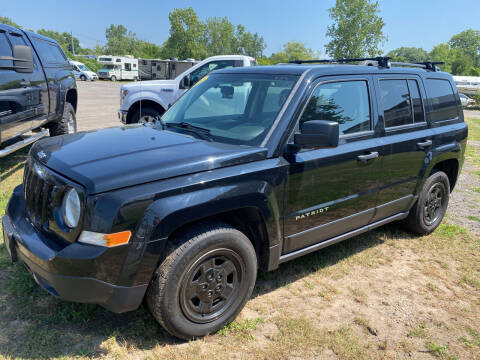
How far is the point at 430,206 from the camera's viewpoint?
4820 millimetres

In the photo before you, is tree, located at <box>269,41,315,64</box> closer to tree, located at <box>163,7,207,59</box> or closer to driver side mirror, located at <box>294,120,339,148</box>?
tree, located at <box>163,7,207,59</box>

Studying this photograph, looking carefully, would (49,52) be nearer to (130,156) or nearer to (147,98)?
(147,98)

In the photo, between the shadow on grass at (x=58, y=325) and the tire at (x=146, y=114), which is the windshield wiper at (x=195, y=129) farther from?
the tire at (x=146, y=114)

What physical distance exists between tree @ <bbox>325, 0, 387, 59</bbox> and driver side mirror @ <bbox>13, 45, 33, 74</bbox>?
4884 cm

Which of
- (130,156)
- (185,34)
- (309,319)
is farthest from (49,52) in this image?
(185,34)

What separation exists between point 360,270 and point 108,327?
240 centimetres

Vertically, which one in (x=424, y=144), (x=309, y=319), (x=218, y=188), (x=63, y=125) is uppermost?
(x=424, y=144)

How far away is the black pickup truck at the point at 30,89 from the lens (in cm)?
556

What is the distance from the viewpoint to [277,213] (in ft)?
9.84

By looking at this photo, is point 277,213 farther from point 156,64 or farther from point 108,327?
point 156,64

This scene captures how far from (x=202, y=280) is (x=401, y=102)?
8.90ft

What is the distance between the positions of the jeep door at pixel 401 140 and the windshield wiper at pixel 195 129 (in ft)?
5.34

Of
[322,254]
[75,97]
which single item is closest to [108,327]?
[322,254]

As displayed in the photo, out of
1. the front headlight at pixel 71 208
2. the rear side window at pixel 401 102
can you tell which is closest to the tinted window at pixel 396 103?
the rear side window at pixel 401 102
